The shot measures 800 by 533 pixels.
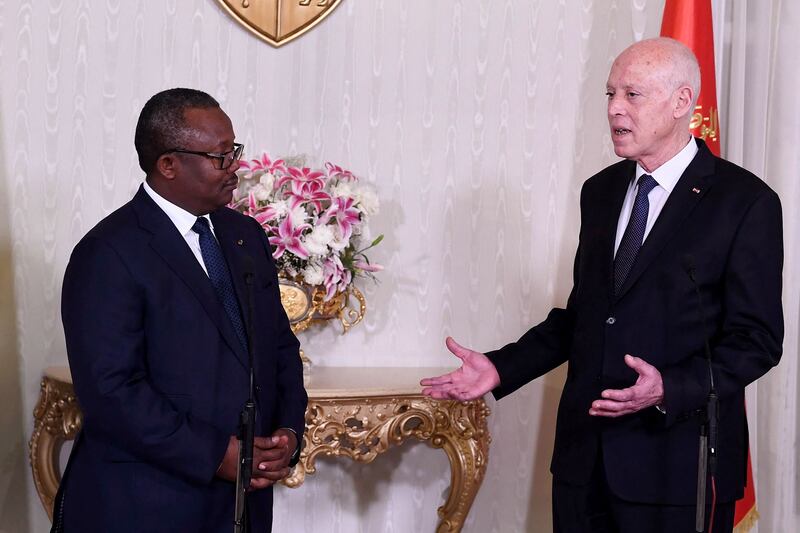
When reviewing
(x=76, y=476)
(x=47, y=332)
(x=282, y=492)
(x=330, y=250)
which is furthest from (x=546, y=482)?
(x=76, y=476)

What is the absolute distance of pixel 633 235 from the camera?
2750mm

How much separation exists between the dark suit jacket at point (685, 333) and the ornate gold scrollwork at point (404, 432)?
1201 mm

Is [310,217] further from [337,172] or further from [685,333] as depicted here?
[685,333]

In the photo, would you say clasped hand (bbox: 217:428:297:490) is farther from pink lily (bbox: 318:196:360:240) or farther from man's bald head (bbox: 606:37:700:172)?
pink lily (bbox: 318:196:360:240)

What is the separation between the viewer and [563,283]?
4613mm

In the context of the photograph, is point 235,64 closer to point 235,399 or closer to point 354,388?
point 354,388

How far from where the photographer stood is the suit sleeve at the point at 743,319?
248 cm

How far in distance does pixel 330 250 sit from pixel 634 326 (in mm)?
1583

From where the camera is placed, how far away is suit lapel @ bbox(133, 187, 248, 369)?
2.48 metres

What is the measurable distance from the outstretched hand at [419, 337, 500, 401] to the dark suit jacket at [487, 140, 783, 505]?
0.97ft

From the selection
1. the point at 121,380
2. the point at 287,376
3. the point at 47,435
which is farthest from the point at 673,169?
the point at 47,435

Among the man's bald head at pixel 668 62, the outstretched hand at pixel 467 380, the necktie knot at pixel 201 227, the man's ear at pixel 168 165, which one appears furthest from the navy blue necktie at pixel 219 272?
the man's bald head at pixel 668 62

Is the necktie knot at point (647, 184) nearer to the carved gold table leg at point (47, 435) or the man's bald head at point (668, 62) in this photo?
the man's bald head at point (668, 62)

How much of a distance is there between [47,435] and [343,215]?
57.9 inches
